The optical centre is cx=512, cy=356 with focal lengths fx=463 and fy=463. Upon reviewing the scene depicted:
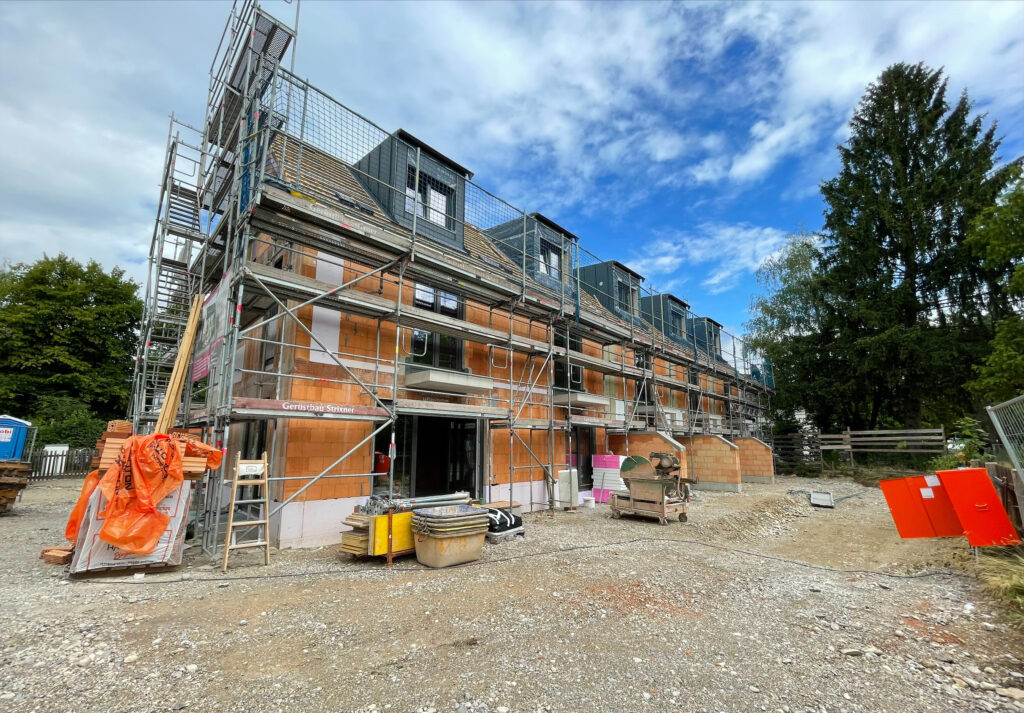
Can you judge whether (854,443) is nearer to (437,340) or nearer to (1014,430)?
(1014,430)

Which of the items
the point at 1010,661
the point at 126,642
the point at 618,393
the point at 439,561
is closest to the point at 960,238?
the point at 618,393

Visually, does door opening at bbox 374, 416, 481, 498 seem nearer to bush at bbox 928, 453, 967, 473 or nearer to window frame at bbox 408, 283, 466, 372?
window frame at bbox 408, 283, 466, 372

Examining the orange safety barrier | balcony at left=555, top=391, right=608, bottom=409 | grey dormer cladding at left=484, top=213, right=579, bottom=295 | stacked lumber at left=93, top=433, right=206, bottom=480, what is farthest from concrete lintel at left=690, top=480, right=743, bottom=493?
stacked lumber at left=93, top=433, right=206, bottom=480

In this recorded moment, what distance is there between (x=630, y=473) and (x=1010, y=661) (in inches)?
293

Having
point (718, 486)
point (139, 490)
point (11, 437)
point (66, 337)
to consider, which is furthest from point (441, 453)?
point (66, 337)

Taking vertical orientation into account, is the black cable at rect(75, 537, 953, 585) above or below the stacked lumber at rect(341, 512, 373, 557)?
below

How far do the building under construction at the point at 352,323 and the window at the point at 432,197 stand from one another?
0.05 meters

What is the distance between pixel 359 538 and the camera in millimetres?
6758

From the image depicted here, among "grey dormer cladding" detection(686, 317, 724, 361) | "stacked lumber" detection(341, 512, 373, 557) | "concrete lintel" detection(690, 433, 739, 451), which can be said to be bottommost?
"stacked lumber" detection(341, 512, 373, 557)

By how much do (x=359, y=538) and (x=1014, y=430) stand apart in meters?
8.96

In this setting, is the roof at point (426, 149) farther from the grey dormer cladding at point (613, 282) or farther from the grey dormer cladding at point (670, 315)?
the grey dormer cladding at point (670, 315)

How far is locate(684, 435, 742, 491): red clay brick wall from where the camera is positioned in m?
17.0

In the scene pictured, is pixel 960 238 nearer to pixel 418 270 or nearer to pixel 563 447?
pixel 563 447

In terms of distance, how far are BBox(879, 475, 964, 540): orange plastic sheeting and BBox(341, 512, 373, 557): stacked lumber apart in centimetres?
760
